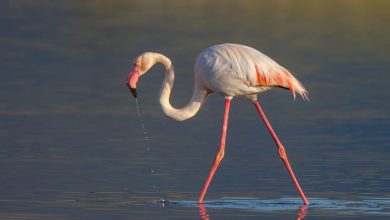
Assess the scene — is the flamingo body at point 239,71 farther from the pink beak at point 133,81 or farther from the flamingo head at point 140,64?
the pink beak at point 133,81

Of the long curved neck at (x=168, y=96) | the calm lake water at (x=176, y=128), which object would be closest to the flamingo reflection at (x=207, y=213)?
the calm lake water at (x=176, y=128)

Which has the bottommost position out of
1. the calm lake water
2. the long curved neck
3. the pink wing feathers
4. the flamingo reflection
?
the calm lake water

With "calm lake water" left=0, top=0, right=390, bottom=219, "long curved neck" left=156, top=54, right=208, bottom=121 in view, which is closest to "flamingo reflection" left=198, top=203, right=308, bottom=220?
"calm lake water" left=0, top=0, right=390, bottom=219

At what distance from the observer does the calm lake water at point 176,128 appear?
36.2ft

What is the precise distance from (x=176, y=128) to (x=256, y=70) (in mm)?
3669

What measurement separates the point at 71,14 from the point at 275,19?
14.4 ft

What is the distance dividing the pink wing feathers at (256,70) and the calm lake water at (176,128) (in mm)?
891

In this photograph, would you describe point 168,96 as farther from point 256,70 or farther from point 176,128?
point 176,128

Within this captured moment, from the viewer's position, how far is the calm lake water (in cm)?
1103

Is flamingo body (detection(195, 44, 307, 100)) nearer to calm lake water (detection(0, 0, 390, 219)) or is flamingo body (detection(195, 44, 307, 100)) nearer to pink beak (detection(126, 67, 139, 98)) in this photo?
pink beak (detection(126, 67, 139, 98))

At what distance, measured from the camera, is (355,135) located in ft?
49.1

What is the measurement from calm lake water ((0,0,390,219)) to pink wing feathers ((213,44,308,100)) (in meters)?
0.89

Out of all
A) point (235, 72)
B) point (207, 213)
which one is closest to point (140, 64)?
point (235, 72)

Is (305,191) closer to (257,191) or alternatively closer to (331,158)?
(257,191)
